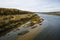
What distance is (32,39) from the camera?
63.5ft

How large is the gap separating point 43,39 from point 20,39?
321cm

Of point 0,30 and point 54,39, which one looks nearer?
point 54,39

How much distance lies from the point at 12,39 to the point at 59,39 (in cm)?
663

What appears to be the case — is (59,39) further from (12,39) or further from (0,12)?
Answer: (0,12)

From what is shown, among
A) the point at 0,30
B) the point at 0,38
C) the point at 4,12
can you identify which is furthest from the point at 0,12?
the point at 0,38

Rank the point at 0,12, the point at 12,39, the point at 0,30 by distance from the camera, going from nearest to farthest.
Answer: the point at 12,39 → the point at 0,30 → the point at 0,12

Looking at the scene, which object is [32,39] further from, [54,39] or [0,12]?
[0,12]

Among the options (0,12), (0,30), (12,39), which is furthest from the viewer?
(0,12)

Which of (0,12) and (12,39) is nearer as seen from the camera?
(12,39)

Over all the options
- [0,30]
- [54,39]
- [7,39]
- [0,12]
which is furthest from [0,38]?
[0,12]

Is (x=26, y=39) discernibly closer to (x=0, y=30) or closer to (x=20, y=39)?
(x=20, y=39)

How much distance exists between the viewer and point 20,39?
19062 mm

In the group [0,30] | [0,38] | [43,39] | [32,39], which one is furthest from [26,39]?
[0,30]

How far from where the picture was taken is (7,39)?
18.7 m
